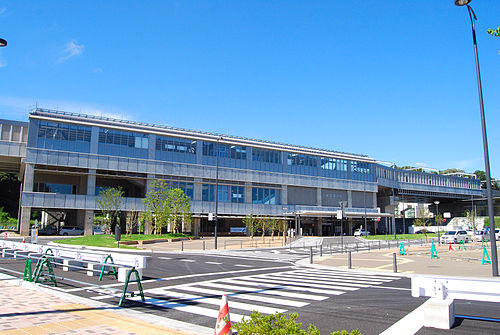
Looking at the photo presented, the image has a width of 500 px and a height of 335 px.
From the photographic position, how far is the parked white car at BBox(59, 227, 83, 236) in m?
57.9

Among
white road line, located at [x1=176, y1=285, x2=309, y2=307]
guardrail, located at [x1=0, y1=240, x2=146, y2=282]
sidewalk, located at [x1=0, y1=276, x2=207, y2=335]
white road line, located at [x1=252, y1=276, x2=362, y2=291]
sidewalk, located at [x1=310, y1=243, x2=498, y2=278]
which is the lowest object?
sidewalk, located at [x1=310, y1=243, x2=498, y2=278]

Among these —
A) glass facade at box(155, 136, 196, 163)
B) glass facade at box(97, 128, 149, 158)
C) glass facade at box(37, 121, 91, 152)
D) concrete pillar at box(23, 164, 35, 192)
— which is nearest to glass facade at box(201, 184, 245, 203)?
glass facade at box(155, 136, 196, 163)

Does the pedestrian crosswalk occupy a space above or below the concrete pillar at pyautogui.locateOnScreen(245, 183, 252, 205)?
below

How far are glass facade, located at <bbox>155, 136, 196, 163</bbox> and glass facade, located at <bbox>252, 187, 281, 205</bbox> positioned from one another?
1303cm

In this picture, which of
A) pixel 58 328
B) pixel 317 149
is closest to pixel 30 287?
pixel 58 328

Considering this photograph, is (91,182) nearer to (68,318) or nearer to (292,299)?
(292,299)

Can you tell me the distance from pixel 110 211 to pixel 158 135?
14877 millimetres

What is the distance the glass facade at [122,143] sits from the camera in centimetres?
5766

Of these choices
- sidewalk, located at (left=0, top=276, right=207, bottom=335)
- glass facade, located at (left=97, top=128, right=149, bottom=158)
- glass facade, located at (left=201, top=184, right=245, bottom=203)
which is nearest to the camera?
sidewalk, located at (left=0, top=276, right=207, bottom=335)

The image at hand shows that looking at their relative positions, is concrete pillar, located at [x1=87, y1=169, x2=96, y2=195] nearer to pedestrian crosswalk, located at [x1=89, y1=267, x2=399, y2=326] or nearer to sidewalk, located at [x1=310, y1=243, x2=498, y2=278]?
sidewalk, located at [x1=310, y1=243, x2=498, y2=278]

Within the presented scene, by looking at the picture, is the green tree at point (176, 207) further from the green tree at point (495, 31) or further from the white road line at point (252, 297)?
the green tree at point (495, 31)

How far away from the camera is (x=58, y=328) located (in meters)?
6.74

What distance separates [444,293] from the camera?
741 centimetres

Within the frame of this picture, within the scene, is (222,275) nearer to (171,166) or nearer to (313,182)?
(171,166)
